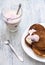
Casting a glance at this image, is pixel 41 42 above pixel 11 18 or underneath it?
underneath

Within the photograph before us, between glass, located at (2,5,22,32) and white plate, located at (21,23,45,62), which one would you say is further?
glass, located at (2,5,22,32)

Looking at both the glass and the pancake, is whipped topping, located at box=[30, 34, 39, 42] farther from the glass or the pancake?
the glass

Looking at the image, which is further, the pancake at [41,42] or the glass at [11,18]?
the glass at [11,18]

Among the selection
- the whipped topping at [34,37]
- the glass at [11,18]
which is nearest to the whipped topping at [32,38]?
the whipped topping at [34,37]

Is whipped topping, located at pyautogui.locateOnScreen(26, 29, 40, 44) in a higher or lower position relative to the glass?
lower

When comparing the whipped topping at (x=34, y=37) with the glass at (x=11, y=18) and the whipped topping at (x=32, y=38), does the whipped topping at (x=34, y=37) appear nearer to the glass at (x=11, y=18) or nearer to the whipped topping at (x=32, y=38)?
the whipped topping at (x=32, y=38)

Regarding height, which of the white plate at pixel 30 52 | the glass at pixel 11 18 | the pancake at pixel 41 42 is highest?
the glass at pixel 11 18

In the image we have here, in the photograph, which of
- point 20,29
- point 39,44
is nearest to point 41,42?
point 39,44

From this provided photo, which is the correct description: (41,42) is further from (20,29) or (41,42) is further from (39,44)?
(20,29)

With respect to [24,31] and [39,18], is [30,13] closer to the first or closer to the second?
[39,18]

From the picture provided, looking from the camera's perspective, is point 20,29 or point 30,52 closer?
point 30,52

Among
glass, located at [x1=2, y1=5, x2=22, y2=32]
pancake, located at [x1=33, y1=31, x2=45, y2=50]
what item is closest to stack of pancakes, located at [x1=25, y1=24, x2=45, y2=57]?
pancake, located at [x1=33, y1=31, x2=45, y2=50]

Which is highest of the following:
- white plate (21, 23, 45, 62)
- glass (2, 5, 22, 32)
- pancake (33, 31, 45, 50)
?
glass (2, 5, 22, 32)

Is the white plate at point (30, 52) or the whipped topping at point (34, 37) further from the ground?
the whipped topping at point (34, 37)
